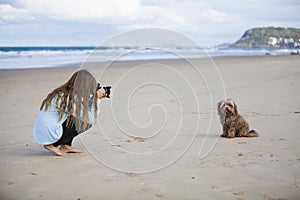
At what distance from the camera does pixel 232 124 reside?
5957mm

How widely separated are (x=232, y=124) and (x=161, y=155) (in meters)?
1.51

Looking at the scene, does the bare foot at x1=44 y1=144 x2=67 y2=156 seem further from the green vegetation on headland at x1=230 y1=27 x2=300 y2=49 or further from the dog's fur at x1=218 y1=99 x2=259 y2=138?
the green vegetation on headland at x1=230 y1=27 x2=300 y2=49

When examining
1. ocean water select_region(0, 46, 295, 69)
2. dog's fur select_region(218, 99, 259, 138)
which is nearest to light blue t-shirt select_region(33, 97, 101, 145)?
ocean water select_region(0, 46, 295, 69)

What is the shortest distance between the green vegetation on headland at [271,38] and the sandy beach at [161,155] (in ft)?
97.9

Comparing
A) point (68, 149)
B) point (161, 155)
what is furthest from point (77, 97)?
point (161, 155)

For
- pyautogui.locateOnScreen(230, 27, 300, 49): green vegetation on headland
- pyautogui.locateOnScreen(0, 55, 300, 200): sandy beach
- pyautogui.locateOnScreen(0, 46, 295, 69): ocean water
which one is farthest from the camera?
pyautogui.locateOnScreen(230, 27, 300, 49): green vegetation on headland

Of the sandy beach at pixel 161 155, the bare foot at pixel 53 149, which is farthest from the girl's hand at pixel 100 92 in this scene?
the bare foot at pixel 53 149

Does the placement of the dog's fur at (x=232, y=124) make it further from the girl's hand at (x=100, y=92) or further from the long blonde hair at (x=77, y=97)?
the long blonde hair at (x=77, y=97)

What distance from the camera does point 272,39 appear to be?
52.0 m

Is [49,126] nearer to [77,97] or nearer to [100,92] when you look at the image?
[77,97]

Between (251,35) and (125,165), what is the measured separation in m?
65.4

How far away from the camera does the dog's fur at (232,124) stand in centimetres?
594

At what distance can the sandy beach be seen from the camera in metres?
3.69

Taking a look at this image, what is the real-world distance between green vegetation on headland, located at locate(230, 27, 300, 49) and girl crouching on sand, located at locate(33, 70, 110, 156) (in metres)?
33.2
